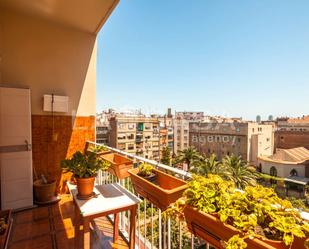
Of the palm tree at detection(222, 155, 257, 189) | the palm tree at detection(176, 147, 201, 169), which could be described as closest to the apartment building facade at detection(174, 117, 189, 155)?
the palm tree at detection(176, 147, 201, 169)

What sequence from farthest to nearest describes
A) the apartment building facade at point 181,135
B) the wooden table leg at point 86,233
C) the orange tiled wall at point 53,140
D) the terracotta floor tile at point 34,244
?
the apartment building facade at point 181,135, the orange tiled wall at point 53,140, the terracotta floor tile at point 34,244, the wooden table leg at point 86,233

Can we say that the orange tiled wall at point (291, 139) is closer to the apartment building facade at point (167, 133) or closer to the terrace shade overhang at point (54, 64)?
the apartment building facade at point (167, 133)

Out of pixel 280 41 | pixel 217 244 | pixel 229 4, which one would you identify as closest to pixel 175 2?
pixel 229 4

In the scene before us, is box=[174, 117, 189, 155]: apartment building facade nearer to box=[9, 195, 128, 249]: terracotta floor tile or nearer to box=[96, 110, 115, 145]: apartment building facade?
box=[96, 110, 115, 145]: apartment building facade

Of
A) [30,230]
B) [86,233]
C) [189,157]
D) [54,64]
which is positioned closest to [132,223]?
[86,233]

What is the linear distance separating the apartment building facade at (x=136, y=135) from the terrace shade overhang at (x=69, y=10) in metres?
25.3

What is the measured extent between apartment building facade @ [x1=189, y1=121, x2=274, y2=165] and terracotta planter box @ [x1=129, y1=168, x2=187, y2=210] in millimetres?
26138

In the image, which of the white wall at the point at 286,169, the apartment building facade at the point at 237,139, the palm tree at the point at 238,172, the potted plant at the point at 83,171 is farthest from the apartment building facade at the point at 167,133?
the potted plant at the point at 83,171

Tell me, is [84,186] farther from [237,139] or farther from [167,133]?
[167,133]

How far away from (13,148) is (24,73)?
1.27 meters

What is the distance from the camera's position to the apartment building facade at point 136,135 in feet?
93.9

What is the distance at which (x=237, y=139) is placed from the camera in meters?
25.5

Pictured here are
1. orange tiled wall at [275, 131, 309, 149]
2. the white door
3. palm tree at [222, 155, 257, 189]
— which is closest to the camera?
the white door

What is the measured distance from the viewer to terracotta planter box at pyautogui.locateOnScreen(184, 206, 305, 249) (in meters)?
0.55
